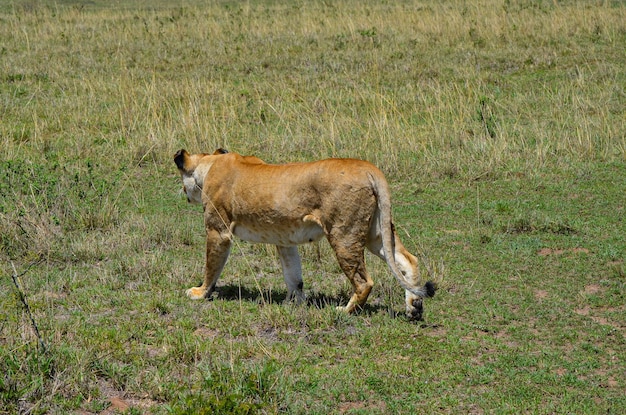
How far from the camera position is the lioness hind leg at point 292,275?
24.0 feet

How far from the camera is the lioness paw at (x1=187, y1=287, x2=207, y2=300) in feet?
24.1

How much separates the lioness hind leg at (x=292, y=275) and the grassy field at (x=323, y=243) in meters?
0.28

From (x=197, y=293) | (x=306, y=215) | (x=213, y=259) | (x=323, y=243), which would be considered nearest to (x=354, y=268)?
(x=306, y=215)

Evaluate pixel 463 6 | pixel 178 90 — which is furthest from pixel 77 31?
pixel 463 6

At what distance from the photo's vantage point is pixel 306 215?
22.8 feet

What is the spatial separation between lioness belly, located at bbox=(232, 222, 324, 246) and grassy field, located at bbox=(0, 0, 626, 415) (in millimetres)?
530

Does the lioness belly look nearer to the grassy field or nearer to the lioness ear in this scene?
the grassy field

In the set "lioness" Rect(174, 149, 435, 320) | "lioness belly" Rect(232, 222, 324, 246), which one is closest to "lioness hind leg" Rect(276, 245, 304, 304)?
"lioness" Rect(174, 149, 435, 320)

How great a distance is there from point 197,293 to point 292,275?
0.81 meters

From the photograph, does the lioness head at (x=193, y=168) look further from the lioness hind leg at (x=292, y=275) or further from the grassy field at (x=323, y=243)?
the lioness hind leg at (x=292, y=275)

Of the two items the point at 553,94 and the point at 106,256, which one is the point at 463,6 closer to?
the point at 553,94

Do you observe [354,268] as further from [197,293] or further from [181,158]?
[181,158]

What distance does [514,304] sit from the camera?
7.43 meters

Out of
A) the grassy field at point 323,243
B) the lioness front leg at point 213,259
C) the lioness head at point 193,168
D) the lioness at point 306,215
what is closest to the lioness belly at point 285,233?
the lioness at point 306,215
